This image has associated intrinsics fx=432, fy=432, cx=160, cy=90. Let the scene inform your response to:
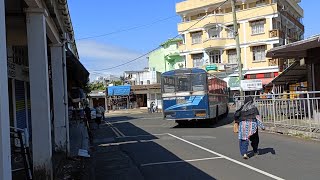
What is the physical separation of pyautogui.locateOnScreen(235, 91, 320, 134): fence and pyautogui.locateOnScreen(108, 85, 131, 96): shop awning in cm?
4949

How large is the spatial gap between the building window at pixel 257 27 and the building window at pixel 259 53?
196cm

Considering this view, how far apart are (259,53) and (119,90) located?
82.6 feet

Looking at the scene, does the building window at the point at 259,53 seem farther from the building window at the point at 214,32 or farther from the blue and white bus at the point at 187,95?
the blue and white bus at the point at 187,95

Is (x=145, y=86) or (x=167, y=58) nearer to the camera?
(x=145, y=86)

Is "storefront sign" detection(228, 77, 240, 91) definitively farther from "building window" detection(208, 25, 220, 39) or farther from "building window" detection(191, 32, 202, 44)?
"building window" detection(191, 32, 202, 44)

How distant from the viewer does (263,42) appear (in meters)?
53.7

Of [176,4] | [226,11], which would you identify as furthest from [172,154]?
[176,4]

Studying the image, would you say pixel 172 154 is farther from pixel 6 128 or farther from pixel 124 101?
pixel 124 101

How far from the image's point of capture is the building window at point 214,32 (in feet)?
193

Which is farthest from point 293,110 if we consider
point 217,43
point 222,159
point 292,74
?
point 217,43

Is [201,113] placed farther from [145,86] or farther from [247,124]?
[145,86]

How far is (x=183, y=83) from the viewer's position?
25000 mm

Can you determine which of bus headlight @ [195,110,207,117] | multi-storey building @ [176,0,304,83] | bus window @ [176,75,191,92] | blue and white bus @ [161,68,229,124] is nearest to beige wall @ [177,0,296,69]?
multi-storey building @ [176,0,304,83]

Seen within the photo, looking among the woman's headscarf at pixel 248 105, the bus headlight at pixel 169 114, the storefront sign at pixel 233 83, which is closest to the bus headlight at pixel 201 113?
the bus headlight at pixel 169 114
